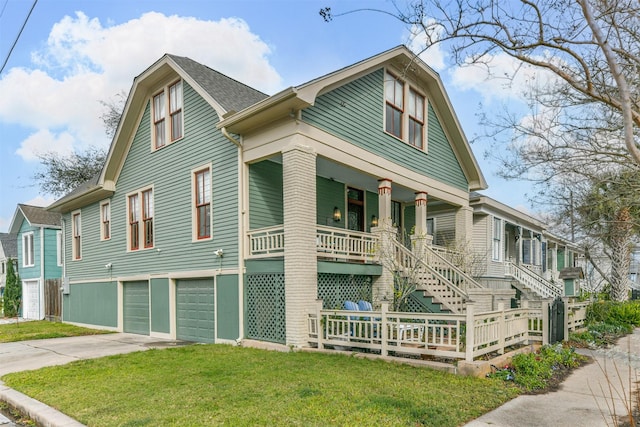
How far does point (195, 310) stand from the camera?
11961mm

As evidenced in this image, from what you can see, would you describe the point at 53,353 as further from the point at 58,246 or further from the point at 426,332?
the point at 58,246

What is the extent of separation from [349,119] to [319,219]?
335 centimetres

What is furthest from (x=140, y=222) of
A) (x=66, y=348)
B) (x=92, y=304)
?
(x=92, y=304)

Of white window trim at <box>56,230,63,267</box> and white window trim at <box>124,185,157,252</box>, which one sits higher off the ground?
white window trim at <box>124,185,157,252</box>

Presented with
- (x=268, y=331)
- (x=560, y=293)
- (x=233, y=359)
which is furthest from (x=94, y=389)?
(x=560, y=293)

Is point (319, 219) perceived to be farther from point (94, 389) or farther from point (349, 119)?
point (94, 389)

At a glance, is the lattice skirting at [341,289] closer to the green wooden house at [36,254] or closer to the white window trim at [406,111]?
the white window trim at [406,111]

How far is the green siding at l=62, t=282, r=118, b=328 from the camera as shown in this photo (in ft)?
50.9

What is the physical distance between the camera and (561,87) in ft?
25.7

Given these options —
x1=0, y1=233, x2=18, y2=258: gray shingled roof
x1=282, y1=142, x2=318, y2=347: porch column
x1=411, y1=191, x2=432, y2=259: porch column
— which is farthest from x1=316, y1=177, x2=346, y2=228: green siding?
x1=0, y1=233, x2=18, y2=258: gray shingled roof

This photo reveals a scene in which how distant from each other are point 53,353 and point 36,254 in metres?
14.7

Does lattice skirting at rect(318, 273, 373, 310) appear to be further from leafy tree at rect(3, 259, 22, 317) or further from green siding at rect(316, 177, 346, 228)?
leafy tree at rect(3, 259, 22, 317)

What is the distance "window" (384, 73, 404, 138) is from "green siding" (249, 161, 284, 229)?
3853mm

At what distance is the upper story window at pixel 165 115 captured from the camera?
12977 mm
